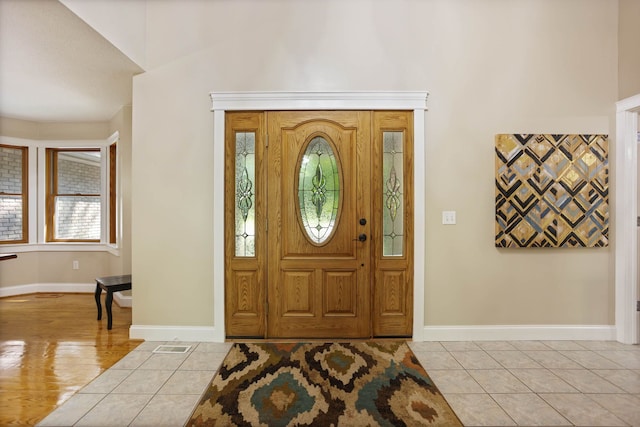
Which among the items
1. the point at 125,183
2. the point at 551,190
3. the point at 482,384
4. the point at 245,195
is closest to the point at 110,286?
the point at 125,183

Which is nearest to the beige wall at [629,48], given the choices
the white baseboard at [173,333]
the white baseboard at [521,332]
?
the white baseboard at [521,332]

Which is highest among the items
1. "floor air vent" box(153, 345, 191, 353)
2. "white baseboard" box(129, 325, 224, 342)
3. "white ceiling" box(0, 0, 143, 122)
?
"white ceiling" box(0, 0, 143, 122)

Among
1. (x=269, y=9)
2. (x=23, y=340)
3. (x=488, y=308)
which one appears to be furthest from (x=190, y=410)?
(x=269, y=9)

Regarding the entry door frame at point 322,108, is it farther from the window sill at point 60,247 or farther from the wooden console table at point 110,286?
the window sill at point 60,247

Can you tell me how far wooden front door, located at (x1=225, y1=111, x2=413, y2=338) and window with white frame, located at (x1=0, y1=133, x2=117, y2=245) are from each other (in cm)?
266

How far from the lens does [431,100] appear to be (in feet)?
9.52

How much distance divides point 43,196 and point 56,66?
8.65 feet

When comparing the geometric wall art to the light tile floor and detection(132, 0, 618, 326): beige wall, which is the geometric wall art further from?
the light tile floor

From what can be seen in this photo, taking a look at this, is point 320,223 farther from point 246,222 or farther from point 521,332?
point 521,332

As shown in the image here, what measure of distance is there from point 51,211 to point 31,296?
4.10ft

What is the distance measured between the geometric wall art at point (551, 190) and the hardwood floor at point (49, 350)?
366cm

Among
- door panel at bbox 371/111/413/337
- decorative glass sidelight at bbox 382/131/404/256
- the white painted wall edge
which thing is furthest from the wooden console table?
decorative glass sidelight at bbox 382/131/404/256

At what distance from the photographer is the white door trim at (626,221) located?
A: 2816 mm

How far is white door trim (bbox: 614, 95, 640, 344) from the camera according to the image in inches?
111
